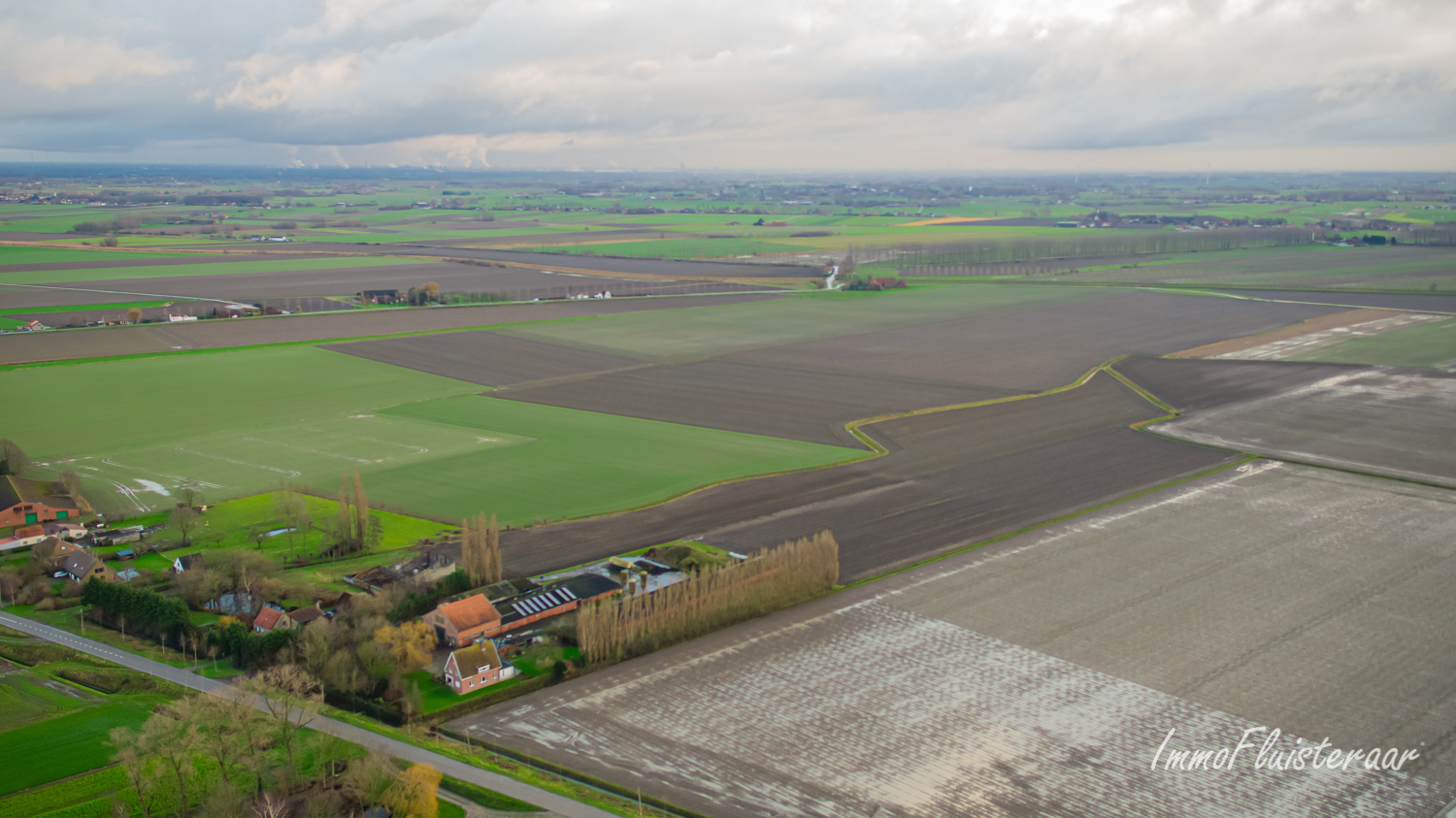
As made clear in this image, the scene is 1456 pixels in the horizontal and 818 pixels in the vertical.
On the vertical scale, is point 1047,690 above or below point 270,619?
below

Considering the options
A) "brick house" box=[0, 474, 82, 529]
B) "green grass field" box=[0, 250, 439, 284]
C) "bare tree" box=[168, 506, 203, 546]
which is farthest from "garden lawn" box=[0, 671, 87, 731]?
"green grass field" box=[0, 250, 439, 284]

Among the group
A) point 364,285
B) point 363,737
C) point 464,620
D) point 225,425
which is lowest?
point 363,737

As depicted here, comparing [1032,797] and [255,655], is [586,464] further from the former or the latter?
[1032,797]

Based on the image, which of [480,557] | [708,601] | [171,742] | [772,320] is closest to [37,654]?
[171,742]

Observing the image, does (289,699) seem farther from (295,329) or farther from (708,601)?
(295,329)

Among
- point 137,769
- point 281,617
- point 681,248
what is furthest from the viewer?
point 681,248

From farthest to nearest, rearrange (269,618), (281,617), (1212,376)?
(1212,376), (269,618), (281,617)

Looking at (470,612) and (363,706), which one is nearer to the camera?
(363,706)
